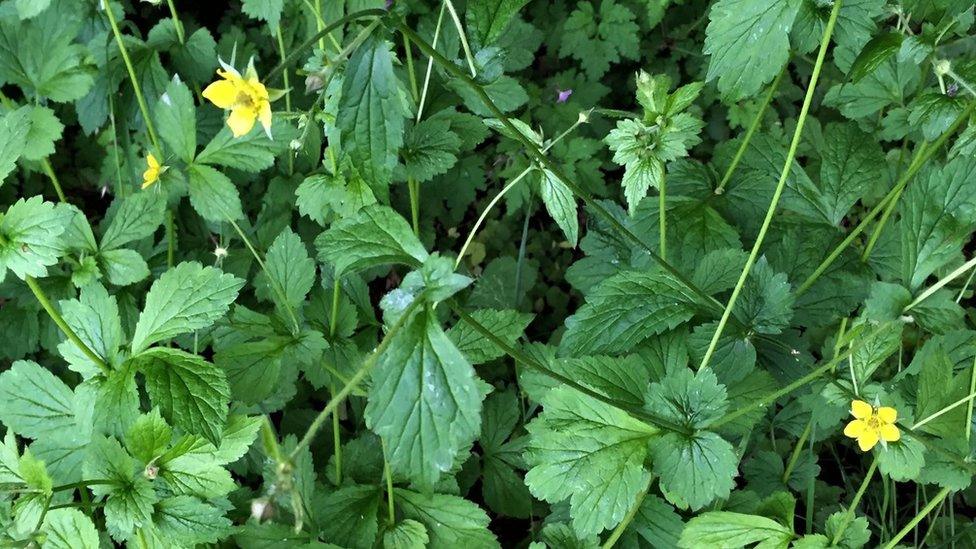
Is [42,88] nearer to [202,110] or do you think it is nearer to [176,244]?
[202,110]

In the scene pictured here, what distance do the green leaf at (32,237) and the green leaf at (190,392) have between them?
0.31 meters

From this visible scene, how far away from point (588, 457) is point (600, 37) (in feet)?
6.20

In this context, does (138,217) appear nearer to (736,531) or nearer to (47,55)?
(47,55)

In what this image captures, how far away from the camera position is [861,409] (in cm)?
157

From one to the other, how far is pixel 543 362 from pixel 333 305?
59 centimetres

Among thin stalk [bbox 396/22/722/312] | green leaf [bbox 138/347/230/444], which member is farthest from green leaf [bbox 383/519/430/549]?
thin stalk [bbox 396/22/722/312]

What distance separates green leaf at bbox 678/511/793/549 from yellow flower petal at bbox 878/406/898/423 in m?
0.38

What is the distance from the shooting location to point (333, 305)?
2.11 metres

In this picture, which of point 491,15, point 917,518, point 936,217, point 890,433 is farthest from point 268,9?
point 917,518

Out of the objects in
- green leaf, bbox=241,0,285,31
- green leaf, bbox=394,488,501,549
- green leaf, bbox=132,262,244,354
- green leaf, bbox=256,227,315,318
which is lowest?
green leaf, bbox=394,488,501,549

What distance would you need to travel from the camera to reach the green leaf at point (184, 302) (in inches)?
70.1

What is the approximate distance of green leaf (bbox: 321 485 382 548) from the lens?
2.00 metres

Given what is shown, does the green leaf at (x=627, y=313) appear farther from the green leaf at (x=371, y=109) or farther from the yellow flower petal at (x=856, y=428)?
the green leaf at (x=371, y=109)

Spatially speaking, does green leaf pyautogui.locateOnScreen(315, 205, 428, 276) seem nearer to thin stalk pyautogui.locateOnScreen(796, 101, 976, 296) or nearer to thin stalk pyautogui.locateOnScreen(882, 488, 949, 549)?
thin stalk pyautogui.locateOnScreen(796, 101, 976, 296)
